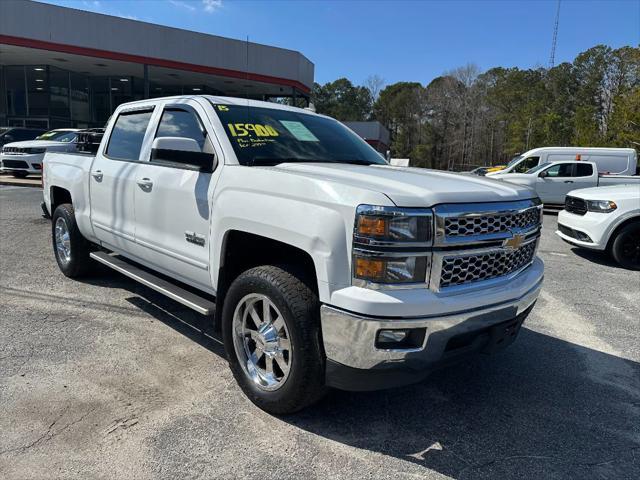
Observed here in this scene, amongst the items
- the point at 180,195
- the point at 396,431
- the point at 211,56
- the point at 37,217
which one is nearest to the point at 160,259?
the point at 180,195

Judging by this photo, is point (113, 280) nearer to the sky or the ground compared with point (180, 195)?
nearer to the ground

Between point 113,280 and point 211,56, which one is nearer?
point 113,280

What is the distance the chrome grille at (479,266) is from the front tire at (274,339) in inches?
28.0

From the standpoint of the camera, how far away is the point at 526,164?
58.0ft

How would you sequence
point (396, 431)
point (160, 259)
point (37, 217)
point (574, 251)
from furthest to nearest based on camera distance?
point (37, 217), point (574, 251), point (160, 259), point (396, 431)

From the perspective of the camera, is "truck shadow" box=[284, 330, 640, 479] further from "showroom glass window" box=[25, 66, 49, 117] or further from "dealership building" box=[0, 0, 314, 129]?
"showroom glass window" box=[25, 66, 49, 117]

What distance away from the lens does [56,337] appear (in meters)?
4.01

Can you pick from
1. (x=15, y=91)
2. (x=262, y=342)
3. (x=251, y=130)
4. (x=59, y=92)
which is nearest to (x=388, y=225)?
(x=262, y=342)

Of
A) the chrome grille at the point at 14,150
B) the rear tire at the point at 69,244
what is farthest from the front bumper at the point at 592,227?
the chrome grille at the point at 14,150

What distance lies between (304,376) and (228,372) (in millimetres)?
1033

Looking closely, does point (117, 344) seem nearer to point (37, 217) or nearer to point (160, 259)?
point (160, 259)

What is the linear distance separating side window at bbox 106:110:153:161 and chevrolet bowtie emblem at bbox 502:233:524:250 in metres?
3.15

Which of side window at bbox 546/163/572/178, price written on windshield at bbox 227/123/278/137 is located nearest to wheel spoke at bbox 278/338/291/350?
price written on windshield at bbox 227/123/278/137

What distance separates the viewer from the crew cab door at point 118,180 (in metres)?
4.30
